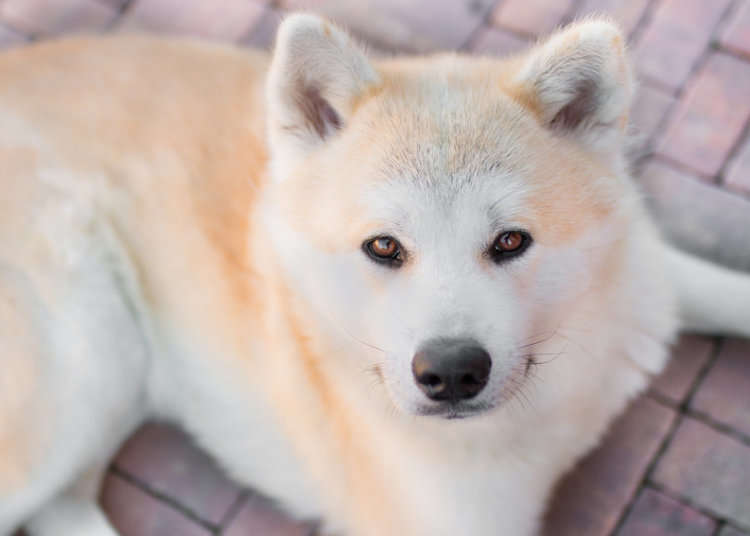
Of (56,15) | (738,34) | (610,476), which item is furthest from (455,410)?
(56,15)

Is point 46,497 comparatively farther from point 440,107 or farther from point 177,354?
point 440,107

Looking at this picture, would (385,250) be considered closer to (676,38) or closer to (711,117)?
(711,117)

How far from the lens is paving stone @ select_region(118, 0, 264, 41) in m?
3.67

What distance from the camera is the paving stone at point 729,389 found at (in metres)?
2.68

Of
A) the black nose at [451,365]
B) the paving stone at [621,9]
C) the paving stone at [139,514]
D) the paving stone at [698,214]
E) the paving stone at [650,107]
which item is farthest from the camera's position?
the paving stone at [621,9]

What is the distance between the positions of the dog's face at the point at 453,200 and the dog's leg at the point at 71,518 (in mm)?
1240

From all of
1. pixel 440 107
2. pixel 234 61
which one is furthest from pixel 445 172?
pixel 234 61

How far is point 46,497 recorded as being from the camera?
255 centimetres

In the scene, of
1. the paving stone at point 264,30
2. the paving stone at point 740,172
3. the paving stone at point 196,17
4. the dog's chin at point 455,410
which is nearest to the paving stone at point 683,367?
the paving stone at point 740,172

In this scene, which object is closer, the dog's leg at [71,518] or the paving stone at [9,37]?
the dog's leg at [71,518]

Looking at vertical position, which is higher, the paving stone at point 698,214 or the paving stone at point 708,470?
the paving stone at point 698,214

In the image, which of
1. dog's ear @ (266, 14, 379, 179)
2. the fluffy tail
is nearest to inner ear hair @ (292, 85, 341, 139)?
dog's ear @ (266, 14, 379, 179)

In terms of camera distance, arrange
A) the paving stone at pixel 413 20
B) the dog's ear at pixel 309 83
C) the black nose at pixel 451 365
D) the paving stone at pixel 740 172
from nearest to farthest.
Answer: the black nose at pixel 451 365, the dog's ear at pixel 309 83, the paving stone at pixel 740 172, the paving stone at pixel 413 20

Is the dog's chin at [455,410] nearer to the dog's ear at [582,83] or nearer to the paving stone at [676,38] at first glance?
the dog's ear at [582,83]
